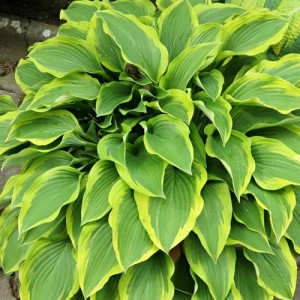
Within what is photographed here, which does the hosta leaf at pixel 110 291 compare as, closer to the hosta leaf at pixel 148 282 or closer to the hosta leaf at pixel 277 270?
the hosta leaf at pixel 148 282

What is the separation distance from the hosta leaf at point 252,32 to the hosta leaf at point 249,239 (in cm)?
54

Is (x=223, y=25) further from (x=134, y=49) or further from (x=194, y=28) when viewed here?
(x=134, y=49)

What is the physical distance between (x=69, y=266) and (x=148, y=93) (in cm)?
55

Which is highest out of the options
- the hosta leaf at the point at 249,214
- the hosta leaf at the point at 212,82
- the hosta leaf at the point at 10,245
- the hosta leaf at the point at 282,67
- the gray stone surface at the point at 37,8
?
the hosta leaf at the point at 282,67

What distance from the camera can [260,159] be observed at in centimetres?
136

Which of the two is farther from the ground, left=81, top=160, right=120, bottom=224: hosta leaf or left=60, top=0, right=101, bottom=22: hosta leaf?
left=60, top=0, right=101, bottom=22: hosta leaf

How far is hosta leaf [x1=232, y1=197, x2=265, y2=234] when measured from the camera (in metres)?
1.30

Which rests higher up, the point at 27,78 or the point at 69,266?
the point at 27,78

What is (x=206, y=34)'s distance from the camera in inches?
57.8

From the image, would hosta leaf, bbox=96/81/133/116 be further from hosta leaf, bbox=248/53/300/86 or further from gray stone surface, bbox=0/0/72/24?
gray stone surface, bbox=0/0/72/24

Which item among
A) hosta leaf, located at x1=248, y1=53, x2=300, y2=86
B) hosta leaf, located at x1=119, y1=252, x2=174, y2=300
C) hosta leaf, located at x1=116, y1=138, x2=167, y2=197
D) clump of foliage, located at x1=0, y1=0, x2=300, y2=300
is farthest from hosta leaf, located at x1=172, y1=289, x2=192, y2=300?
hosta leaf, located at x1=248, y1=53, x2=300, y2=86

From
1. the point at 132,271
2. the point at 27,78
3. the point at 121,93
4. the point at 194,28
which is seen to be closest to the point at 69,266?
the point at 132,271

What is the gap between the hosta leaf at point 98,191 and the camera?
1262mm

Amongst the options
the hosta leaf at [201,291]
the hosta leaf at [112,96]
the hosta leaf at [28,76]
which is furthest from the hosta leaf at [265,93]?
the hosta leaf at [28,76]
